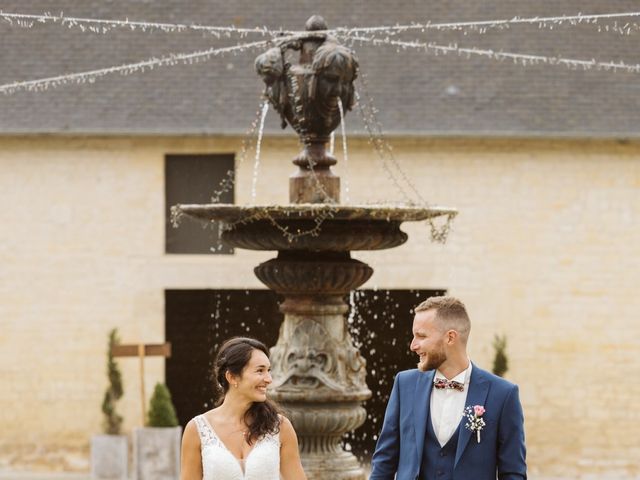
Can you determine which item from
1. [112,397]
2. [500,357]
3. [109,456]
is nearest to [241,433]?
[109,456]

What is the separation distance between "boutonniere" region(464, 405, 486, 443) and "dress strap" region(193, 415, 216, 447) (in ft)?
3.14

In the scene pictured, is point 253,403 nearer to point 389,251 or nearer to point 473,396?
point 473,396

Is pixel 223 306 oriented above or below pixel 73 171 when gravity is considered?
below

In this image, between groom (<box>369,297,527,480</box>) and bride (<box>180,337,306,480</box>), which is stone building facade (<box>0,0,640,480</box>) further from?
groom (<box>369,297,527,480</box>)

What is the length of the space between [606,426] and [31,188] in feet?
27.2

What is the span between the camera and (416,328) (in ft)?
18.9

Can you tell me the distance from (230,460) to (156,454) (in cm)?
1087

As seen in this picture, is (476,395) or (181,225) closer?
(476,395)

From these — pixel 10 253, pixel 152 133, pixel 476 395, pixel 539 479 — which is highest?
pixel 152 133

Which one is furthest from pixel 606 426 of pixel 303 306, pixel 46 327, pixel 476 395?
pixel 476 395

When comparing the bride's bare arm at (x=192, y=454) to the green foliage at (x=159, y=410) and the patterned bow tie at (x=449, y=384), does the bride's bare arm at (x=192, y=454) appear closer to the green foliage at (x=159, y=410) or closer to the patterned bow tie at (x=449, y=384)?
the patterned bow tie at (x=449, y=384)

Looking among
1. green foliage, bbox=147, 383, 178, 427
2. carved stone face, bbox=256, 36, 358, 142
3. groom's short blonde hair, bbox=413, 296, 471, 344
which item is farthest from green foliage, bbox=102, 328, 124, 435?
groom's short blonde hair, bbox=413, 296, 471, 344

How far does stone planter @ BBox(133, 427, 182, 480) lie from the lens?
53.3 feet

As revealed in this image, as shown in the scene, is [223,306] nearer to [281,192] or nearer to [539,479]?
[281,192]
